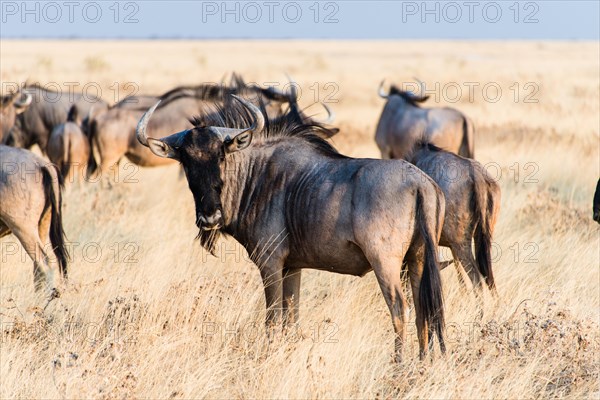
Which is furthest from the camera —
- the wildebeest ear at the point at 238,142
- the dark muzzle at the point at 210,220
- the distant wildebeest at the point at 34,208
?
the distant wildebeest at the point at 34,208

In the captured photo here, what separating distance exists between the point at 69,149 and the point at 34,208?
5.69m

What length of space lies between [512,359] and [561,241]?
3753 millimetres

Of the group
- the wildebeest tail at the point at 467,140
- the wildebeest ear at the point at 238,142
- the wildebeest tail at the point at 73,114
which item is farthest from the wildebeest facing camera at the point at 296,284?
the wildebeest tail at the point at 73,114

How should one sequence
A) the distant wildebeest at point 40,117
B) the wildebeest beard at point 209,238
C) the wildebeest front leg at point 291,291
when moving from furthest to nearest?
the distant wildebeest at point 40,117
the wildebeest beard at point 209,238
the wildebeest front leg at point 291,291

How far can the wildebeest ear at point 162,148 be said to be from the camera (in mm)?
5547

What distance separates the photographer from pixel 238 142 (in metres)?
5.58

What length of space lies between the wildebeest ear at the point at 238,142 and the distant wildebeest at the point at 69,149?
725cm

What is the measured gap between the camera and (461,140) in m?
11.7

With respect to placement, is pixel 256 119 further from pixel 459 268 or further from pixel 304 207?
pixel 459 268

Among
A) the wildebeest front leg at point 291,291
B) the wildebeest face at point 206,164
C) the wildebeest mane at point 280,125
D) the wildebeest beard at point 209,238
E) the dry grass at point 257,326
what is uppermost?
the wildebeest mane at point 280,125

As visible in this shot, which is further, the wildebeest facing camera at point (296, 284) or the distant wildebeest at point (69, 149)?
the distant wildebeest at point (69, 149)

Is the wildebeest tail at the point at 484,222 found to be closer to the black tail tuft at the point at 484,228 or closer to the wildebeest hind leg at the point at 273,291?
the black tail tuft at the point at 484,228

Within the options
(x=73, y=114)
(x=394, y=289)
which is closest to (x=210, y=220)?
(x=394, y=289)

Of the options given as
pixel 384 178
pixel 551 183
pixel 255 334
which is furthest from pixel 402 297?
pixel 551 183
